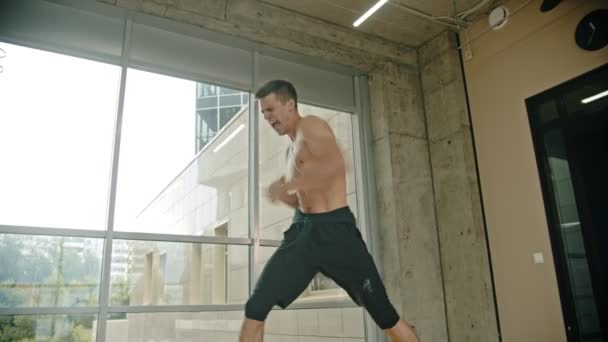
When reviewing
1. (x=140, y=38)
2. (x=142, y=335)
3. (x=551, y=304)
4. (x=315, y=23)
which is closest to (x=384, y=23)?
(x=315, y=23)

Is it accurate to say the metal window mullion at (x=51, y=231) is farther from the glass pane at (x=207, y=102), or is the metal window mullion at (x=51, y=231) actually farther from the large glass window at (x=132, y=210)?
the glass pane at (x=207, y=102)

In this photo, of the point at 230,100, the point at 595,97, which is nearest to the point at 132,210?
the point at 230,100

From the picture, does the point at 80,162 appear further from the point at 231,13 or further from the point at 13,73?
the point at 231,13

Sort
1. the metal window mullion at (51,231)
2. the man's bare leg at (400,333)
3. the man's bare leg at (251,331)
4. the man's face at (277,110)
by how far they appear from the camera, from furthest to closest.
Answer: the metal window mullion at (51,231), the man's face at (277,110), the man's bare leg at (400,333), the man's bare leg at (251,331)

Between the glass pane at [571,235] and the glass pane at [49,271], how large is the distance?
3136mm

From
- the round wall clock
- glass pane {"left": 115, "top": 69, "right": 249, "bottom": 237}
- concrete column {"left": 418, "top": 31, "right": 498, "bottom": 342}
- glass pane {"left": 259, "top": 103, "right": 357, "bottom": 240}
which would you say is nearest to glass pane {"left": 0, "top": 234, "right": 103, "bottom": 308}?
glass pane {"left": 115, "top": 69, "right": 249, "bottom": 237}

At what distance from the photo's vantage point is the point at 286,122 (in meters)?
2.34

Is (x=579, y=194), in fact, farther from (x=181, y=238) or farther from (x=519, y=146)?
(x=181, y=238)

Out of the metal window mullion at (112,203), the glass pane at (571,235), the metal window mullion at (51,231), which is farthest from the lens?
the glass pane at (571,235)

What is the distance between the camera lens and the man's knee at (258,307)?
1.94 metres

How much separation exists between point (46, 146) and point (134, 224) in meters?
0.74

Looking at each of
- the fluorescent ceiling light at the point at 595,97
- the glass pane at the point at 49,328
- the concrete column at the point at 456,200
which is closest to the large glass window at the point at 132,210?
the glass pane at the point at 49,328

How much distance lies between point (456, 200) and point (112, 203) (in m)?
2.72

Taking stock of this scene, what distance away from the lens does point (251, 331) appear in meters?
1.93
